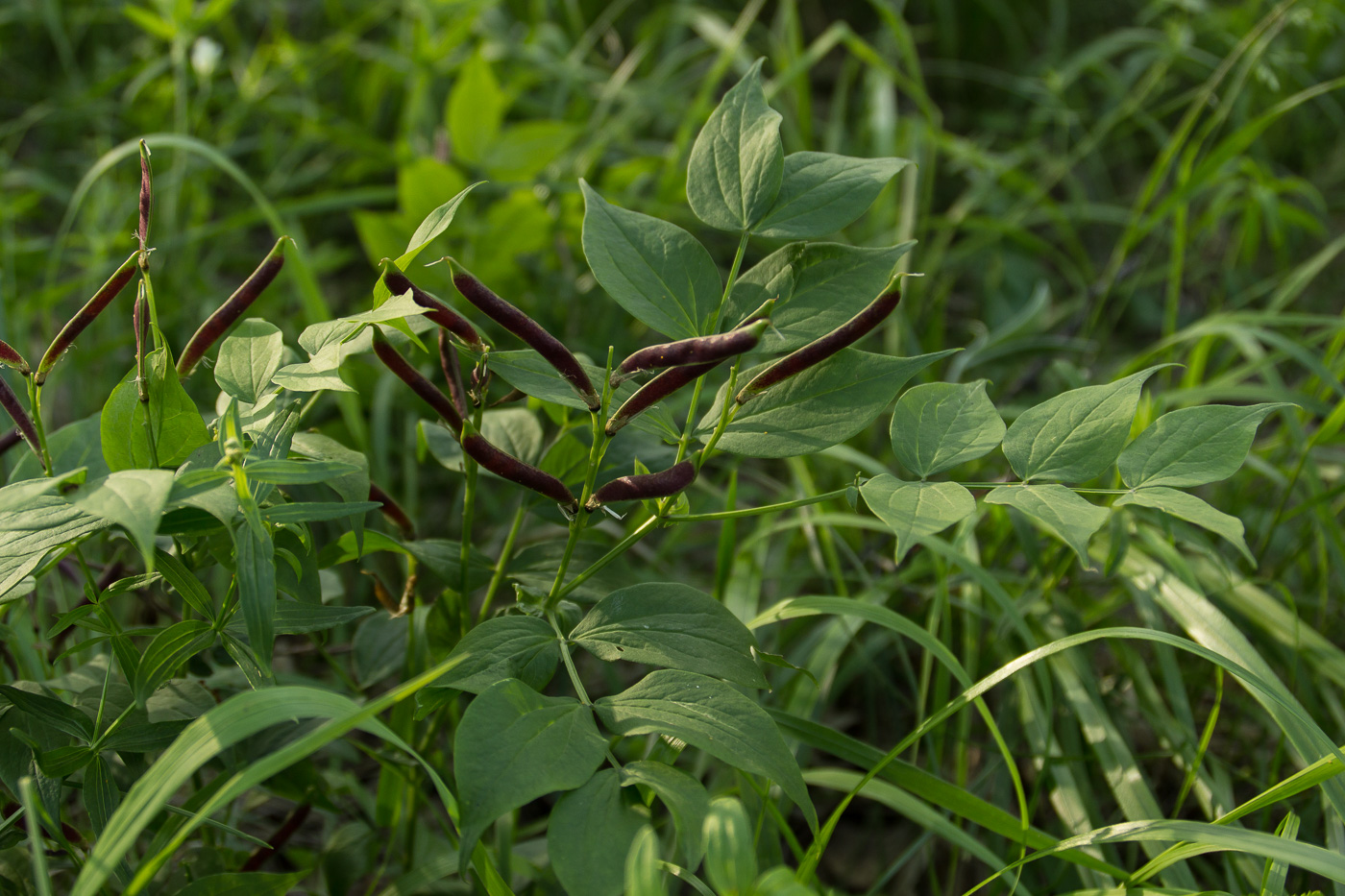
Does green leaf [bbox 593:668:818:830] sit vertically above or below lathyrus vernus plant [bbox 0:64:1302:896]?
below

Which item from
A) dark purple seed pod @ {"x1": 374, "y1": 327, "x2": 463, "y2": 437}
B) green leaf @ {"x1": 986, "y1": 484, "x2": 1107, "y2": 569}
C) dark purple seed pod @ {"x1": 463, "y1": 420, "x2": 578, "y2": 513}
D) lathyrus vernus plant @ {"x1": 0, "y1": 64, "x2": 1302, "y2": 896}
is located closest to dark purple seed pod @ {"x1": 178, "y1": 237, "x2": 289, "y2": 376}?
lathyrus vernus plant @ {"x1": 0, "y1": 64, "x2": 1302, "y2": 896}

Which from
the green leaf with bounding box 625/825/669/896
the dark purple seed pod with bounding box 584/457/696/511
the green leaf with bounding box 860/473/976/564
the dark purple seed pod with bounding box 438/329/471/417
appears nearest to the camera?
the green leaf with bounding box 625/825/669/896

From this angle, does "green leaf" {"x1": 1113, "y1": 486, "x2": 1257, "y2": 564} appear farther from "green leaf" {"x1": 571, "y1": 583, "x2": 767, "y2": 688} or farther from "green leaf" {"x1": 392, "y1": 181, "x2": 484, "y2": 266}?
"green leaf" {"x1": 392, "y1": 181, "x2": 484, "y2": 266}

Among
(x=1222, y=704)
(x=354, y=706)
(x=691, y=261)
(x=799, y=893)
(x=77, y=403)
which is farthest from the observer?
(x=77, y=403)

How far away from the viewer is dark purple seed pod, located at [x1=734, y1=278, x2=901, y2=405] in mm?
608

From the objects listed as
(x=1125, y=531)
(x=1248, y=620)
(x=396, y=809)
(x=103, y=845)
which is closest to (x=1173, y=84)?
(x=1248, y=620)

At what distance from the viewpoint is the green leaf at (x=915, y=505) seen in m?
0.52

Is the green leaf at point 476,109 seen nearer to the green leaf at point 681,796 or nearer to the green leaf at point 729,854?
the green leaf at point 681,796

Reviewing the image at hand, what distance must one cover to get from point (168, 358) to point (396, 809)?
56cm

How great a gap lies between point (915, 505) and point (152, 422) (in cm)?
53

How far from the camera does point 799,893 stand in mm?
404

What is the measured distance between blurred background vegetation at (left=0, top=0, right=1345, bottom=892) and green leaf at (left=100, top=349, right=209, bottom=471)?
0.57m

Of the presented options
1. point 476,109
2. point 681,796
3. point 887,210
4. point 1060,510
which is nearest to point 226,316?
point 681,796

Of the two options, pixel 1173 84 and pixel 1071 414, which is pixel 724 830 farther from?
pixel 1173 84
